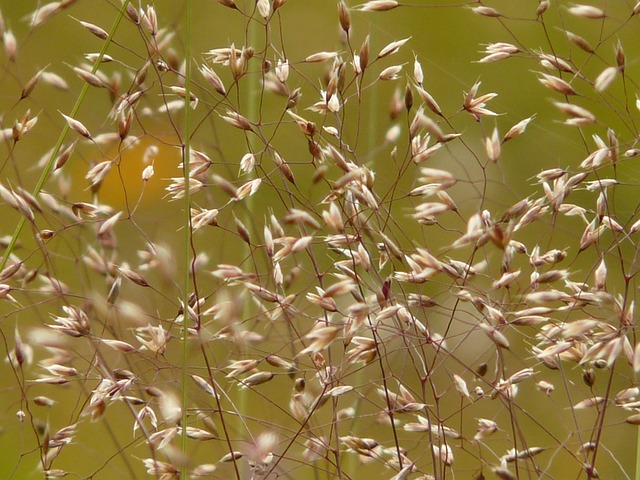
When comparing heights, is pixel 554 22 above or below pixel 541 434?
above

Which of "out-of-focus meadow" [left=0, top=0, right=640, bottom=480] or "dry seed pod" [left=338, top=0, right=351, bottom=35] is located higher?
"dry seed pod" [left=338, top=0, right=351, bottom=35]

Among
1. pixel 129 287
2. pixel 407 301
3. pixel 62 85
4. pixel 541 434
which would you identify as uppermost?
pixel 62 85

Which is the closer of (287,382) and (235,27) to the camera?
(287,382)

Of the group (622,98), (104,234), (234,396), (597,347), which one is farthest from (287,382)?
(622,98)

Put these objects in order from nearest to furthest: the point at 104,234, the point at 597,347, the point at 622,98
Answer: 1. the point at 597,347
2. the point at 104,234
3. the point at 622,98

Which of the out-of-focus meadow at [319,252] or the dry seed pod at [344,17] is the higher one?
the dry seed pod at [344,17]

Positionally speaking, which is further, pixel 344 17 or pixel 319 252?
pixel 319 252

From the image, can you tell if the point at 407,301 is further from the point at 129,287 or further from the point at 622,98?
the point at 622,98

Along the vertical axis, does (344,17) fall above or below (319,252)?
above
